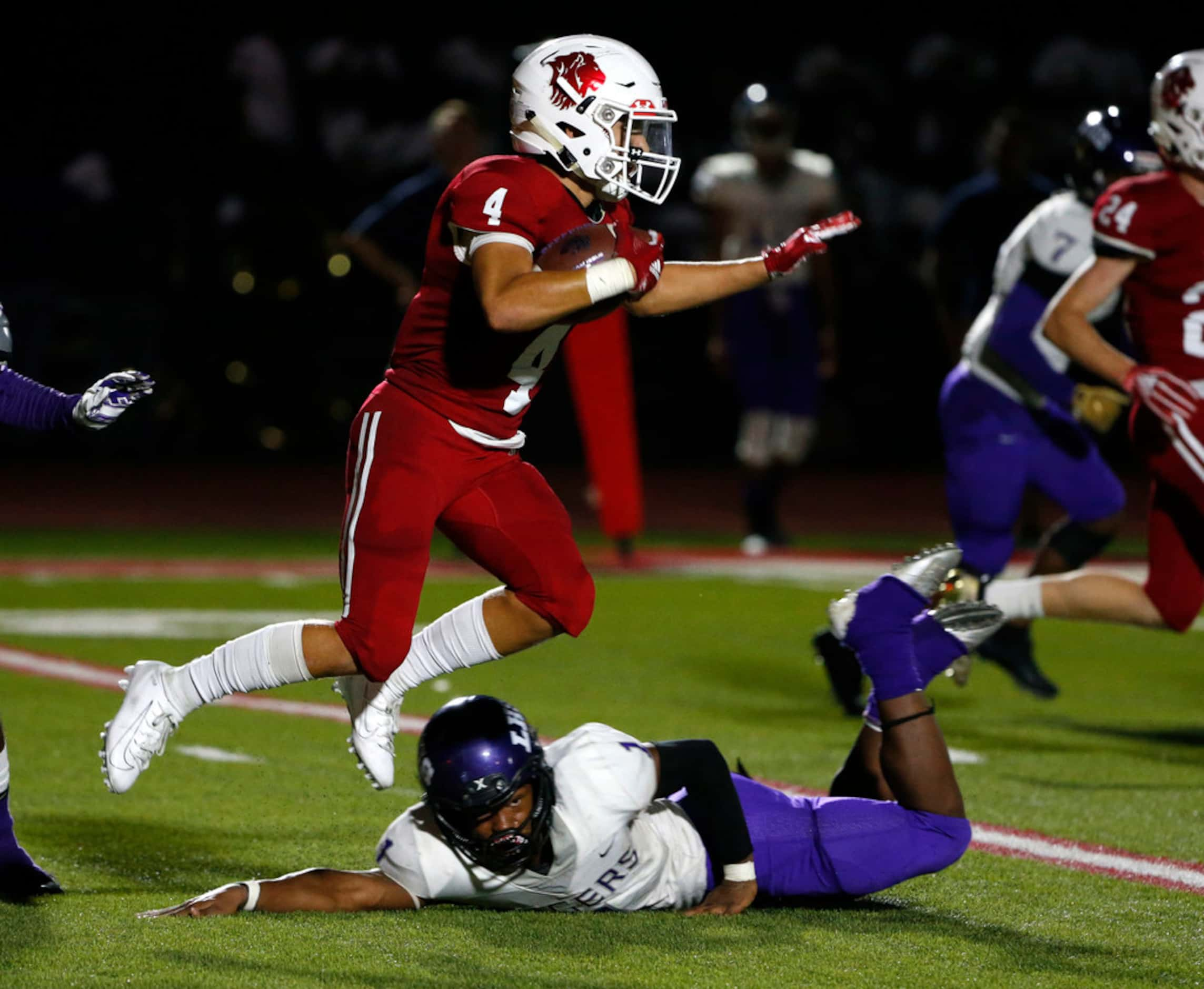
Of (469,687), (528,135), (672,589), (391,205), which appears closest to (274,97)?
(391,205)

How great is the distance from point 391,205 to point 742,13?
8765 millimetres

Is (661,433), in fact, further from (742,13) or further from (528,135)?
(528,135)

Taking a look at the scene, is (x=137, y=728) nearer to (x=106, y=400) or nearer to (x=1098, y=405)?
(x=106, y=400)

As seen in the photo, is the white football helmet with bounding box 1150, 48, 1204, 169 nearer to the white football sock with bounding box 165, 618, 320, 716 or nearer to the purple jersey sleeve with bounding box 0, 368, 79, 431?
the white football sock with bounding box 165, 618, 320, 716

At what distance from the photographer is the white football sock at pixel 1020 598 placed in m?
5.02

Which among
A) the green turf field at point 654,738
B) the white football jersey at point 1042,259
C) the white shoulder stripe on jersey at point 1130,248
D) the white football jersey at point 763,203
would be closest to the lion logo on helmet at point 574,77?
the white shoulder stripe on jersey at point 1130,248

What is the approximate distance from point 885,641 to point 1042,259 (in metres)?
2.55

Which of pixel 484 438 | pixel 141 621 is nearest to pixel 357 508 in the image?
pixel 484 438

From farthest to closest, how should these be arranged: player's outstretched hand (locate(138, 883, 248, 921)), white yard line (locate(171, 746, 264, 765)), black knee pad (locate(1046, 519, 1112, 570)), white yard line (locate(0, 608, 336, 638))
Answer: white yard line (locate(0, 608, 336, 638)) → black knee pad (locate(1046, 519, 1112, 570)) → white yard line (locate(171, 746, 264, 765)) → player's outstretched hand (locate(138, 883, 248, 921))

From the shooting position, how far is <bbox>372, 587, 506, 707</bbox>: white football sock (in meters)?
4.12

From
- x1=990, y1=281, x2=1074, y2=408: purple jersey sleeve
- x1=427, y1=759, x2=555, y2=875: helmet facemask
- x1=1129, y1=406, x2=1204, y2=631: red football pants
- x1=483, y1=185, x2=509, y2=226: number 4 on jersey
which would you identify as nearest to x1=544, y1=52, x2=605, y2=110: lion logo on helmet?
x1=483, y1=185, x2=509, y2=226: number 4 on jersey

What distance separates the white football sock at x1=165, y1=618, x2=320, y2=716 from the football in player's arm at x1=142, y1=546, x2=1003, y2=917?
17.5 inches

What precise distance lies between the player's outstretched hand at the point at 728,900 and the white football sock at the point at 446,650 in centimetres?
79

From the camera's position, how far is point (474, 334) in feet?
12.9
